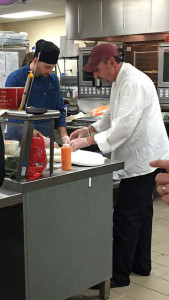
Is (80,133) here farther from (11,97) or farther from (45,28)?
(45,28)

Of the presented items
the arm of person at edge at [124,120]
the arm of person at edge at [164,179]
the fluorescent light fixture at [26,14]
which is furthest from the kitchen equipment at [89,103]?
the fluorescent light fixture at [26,14]

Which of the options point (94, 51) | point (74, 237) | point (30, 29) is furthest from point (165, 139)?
point (30, 29)

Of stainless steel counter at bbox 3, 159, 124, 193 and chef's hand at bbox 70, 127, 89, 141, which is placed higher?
chef's hand at bbox 70, 127, 89, 141

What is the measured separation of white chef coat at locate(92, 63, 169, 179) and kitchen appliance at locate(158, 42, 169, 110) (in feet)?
7.52

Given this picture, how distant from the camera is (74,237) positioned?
7.94 ft

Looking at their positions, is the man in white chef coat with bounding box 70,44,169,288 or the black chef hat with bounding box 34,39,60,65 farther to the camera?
the black chef hat with bounding box 34,39,60,65

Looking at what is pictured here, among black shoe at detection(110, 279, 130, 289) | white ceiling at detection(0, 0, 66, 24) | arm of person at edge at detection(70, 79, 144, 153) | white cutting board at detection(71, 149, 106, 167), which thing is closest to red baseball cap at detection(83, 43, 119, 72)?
arm of person at edge at detection(70, 79, 144, 153)

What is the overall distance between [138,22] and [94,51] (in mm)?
2932

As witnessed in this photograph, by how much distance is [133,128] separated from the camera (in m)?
2.65

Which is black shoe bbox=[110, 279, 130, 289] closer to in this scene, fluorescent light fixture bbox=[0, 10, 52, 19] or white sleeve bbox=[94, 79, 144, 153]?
white sleeve bbox=[94, 79, 144, 153]

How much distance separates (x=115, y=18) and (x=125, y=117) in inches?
136

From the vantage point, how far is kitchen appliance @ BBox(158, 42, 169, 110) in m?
4.91

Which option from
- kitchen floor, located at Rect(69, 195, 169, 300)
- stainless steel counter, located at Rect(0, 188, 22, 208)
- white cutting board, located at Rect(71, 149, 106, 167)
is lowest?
kitchen floor, located at Rect(69, 195, 169, 300)

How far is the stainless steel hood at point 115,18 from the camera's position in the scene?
527 centimetres
